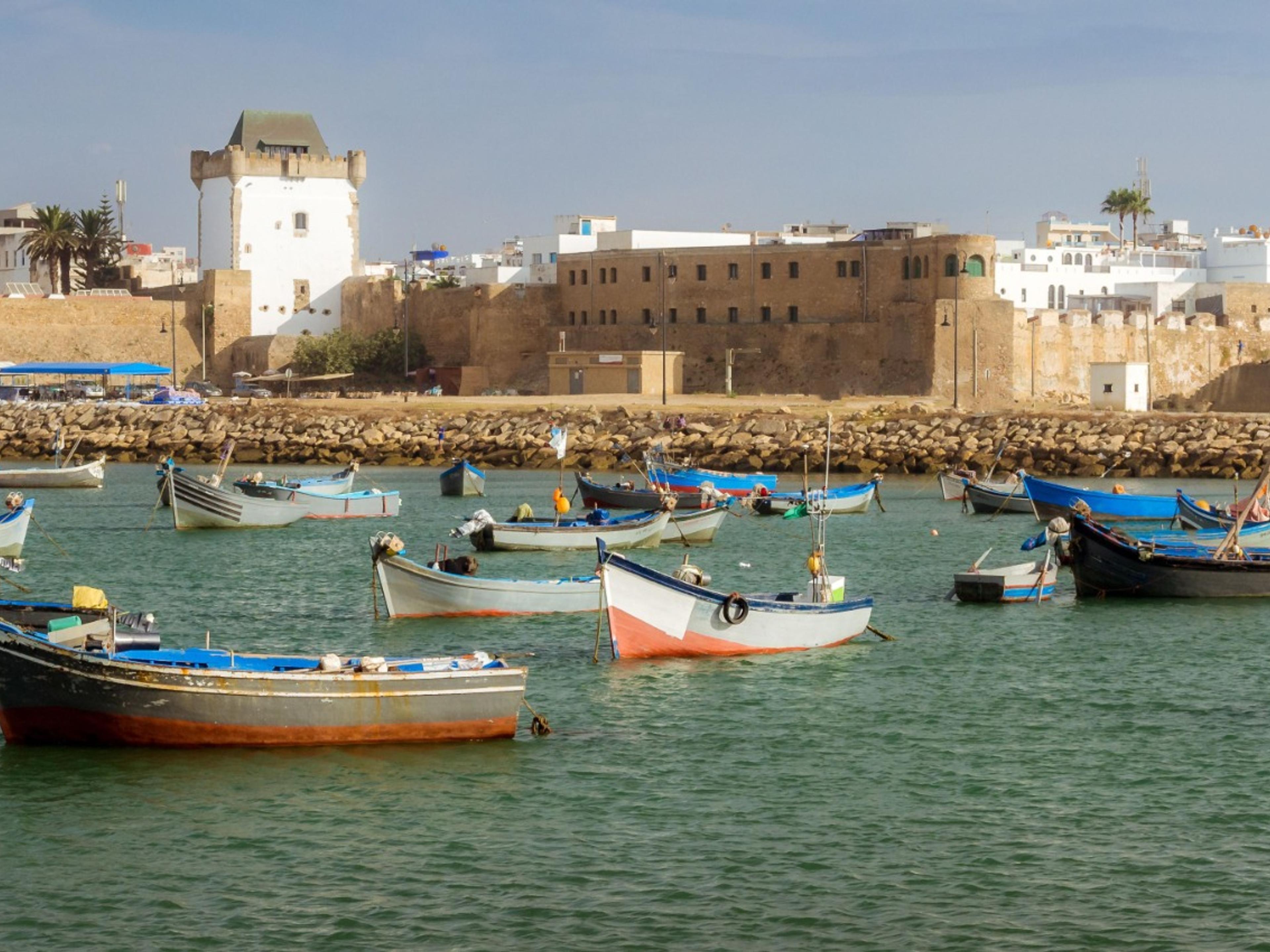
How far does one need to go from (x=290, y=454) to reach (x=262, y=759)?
4404 cm

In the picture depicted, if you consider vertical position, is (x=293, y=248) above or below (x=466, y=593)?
above

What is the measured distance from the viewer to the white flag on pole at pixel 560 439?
46.6 metres

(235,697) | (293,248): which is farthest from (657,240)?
(235,697)

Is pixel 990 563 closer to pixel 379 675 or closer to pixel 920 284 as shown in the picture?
pixel 379 675

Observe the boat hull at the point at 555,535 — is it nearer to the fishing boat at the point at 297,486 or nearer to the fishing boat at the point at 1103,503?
the fishing boat at the point at 297,486

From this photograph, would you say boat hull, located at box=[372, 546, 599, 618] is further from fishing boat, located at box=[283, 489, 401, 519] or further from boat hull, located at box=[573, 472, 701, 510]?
fishing boat, located at box=[283, 489, 401, 519]

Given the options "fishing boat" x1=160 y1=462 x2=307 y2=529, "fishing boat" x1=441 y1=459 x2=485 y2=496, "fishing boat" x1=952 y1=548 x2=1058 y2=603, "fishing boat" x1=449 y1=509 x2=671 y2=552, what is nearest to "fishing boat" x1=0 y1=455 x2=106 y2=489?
"fishing boat" x1=441 y1=459 x2=485 y2=496

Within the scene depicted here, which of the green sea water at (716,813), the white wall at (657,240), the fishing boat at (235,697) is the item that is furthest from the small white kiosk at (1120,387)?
the fishing boat at (235,697)

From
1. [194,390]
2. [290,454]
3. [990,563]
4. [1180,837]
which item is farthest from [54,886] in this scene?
[194,390]

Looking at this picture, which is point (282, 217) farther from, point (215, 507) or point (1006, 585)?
point (1006, 585)

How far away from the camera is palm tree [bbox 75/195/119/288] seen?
8931cm

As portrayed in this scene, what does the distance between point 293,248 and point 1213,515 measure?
174ft

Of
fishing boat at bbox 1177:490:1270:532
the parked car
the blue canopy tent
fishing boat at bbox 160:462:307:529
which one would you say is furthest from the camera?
the blue canopy tent

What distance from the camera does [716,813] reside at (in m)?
17.0
